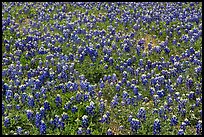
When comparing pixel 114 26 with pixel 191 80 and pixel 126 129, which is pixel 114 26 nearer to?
pixel 191 80

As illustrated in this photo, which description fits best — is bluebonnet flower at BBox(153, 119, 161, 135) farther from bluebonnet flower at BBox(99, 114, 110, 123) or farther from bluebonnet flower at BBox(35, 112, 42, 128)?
bluebonnet flower at BBox(35, 112, 42, 128)

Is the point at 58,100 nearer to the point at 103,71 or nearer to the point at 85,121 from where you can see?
the point at 85,121

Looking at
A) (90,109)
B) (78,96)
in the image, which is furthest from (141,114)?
(78,96)

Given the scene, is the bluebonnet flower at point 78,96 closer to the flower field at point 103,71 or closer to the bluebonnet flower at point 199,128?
the flower field at point 103,71

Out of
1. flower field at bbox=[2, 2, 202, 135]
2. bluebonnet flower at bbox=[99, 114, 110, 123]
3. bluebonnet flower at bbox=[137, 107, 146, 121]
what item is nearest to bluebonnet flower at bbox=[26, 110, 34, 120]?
flower field at bbox=[2, 2, 202, 135]

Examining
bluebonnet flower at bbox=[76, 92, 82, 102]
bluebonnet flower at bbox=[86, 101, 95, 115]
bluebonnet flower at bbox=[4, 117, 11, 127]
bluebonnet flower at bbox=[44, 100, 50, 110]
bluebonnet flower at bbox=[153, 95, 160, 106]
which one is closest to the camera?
bluebonnet flower at bbox=[4, 117, 11, 127]

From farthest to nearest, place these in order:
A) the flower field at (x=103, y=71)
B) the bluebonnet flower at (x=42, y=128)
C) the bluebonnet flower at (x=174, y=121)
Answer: the flower field at (x=103, y=71)
the bluebonnet flower at (x=174, y=121)
the bluebonnet flower at (x=42, y=128)

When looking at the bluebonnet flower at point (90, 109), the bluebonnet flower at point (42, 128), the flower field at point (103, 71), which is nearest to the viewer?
the bluebonnet flower at point (42, 128)

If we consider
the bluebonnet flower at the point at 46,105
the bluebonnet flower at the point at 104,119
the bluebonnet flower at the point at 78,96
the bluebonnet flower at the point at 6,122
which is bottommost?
the bluebonnet flower at the point at 6,122

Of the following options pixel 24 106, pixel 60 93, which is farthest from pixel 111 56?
pixel 24 106

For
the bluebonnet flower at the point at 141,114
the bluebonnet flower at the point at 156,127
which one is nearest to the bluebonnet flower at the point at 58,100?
the bluebonnet flower at the point at 141,114
